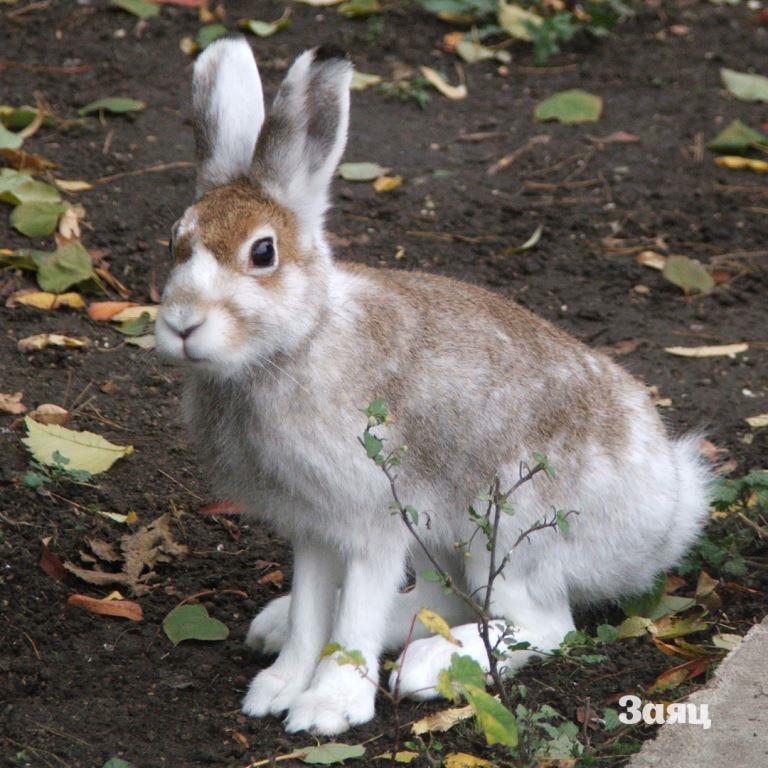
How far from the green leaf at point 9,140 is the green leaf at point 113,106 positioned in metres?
0.63

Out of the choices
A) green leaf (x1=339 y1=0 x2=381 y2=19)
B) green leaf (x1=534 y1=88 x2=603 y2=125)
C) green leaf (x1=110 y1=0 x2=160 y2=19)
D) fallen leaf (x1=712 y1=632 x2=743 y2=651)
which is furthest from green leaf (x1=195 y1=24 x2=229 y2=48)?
fallen leaf (x1=712 y1=632 x2=743 y2=651)

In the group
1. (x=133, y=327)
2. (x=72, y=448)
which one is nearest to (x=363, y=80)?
(x=133, y=327)

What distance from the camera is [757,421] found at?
5164 millimetres

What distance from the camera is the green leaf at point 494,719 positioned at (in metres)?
3.00

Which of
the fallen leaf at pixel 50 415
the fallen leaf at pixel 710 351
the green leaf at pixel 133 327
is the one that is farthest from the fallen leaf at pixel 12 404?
the fallen leaf at pixel 710 351

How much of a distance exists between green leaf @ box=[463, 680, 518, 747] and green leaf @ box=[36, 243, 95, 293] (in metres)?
3.00

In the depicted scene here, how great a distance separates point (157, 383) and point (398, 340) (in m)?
1.66

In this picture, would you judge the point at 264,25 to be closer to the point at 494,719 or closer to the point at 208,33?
the point at 208,33

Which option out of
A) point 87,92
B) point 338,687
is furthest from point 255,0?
point 338,687

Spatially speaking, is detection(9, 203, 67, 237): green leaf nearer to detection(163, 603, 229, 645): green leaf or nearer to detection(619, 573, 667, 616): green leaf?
detection(163, 603, 229, 645): green leaf

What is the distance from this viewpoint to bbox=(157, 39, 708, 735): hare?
11.1 ft

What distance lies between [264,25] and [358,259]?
241 centimetres

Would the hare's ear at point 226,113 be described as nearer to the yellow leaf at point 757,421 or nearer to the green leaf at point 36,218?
the green leaf at point 36,218

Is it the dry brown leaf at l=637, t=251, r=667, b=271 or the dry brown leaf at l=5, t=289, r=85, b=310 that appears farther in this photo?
the dry brown leaf at l=637, t=251, r=667, b=271
